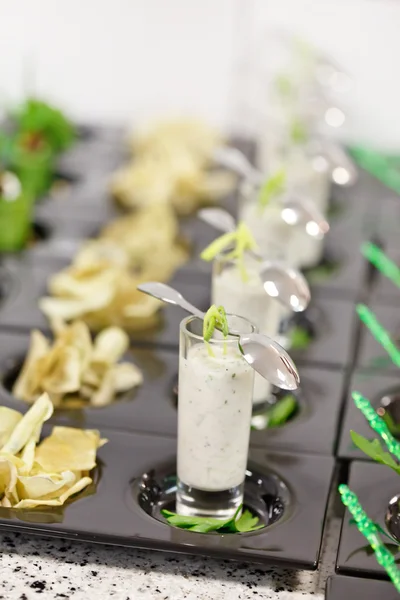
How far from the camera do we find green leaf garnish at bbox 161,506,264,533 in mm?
1319

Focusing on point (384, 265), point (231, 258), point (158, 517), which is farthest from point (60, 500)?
point (384, 265)

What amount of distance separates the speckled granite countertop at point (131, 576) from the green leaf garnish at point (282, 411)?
0.33 meters

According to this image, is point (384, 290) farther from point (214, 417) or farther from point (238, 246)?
point (214, 417)

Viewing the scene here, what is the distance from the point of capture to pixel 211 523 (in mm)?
1324

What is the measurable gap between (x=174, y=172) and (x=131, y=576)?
144 centimetres

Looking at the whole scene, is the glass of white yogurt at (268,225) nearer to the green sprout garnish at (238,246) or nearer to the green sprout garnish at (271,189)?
the green sprout garnish at (271,189)

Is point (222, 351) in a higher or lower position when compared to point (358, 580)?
higher

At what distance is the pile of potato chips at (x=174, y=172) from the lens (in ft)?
8.12

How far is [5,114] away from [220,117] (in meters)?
0.94

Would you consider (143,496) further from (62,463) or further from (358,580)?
(358,580)

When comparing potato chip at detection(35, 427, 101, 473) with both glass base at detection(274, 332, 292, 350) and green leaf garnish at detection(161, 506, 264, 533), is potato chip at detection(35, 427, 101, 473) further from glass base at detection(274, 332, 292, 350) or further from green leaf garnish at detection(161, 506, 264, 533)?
glass base at detection(274, 332, 292, 350)

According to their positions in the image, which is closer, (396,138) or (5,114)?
(5,114)

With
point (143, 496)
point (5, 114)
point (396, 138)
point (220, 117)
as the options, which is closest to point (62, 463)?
point (143, 496)

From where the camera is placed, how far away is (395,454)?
1.35 meters
